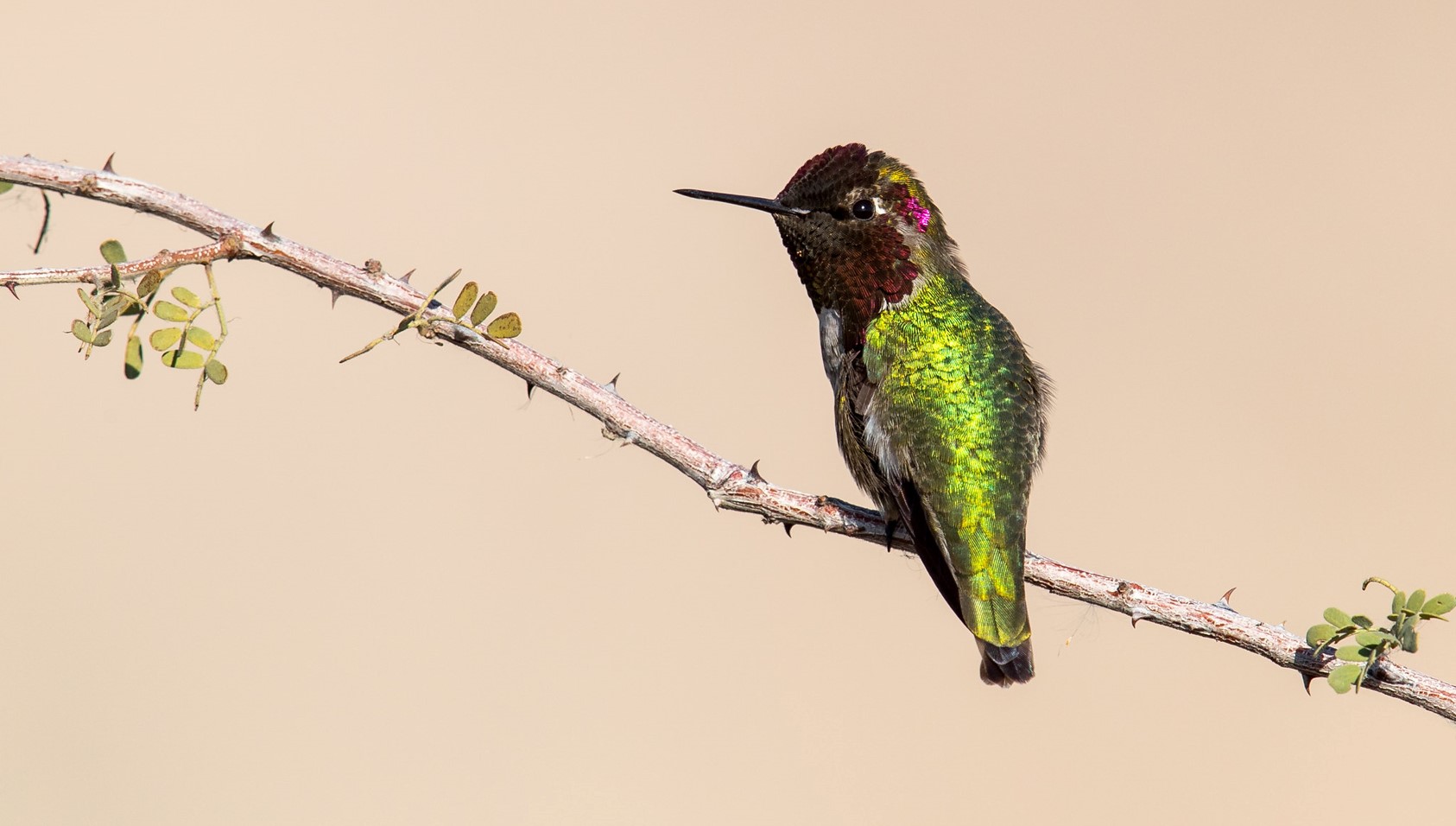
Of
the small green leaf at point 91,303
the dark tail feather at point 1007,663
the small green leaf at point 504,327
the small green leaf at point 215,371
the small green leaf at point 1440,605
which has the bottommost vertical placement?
the dark tail feather at point 1007,663

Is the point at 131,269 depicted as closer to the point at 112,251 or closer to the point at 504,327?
the point at 112,251

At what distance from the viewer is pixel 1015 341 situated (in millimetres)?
5191

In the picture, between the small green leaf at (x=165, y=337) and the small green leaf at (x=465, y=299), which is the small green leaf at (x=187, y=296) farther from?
the small green leaf at (x=465, y=299)

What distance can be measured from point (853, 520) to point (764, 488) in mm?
600

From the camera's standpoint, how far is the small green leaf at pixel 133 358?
126 inches

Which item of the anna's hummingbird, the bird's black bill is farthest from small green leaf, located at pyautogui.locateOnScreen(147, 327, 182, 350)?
the anna's hummingbird

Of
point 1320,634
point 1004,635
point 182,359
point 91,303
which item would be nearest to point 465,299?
point 182,359

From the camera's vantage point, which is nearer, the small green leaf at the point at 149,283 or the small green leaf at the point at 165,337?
the small green leaf at the point at 149,283

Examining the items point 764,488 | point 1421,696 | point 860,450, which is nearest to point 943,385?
point 860,450

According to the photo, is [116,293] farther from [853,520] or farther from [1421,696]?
[1421,696]

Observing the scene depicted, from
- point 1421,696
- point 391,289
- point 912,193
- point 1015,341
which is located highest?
point 912,193

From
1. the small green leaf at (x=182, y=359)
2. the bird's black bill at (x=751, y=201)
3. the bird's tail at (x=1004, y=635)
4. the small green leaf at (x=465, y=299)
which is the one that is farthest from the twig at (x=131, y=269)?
the bird's tail at (x=1004, y=635)

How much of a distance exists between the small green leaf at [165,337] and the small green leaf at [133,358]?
0.16 ft

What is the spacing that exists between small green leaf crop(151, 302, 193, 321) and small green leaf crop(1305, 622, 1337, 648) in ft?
10.8
